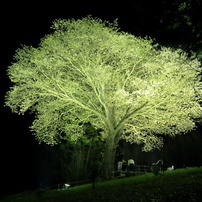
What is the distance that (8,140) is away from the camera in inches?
1512

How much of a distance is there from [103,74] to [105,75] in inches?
9.8

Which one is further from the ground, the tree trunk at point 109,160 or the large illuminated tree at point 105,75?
the large illuminated tree at point 105,75

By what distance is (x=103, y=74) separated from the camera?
55.6 feet

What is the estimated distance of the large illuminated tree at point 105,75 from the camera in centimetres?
1711

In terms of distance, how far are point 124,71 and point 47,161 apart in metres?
17.5

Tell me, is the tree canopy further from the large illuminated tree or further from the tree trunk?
the tree trunk

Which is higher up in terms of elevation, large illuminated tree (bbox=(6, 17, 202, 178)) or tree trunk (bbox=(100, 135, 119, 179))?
large illuminated tree (bbox=(6, 17, 202, 178))

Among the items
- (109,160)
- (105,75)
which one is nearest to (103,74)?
(105,75)

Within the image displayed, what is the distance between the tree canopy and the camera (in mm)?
17094

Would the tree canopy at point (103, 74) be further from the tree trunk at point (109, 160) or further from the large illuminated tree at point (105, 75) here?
the tree trunk at point (109, 160)

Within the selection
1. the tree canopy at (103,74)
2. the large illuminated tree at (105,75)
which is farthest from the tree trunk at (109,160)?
the tree canopy at (103,74)

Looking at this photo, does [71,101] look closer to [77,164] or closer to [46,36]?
[46,36]

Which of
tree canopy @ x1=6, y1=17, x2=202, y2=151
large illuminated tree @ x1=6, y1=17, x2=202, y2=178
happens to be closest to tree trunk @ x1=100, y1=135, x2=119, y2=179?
large illuminated tree @ x1=6, y1=17, x2=202, y2=178

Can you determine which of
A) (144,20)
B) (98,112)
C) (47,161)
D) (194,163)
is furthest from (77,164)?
(144,20)
